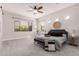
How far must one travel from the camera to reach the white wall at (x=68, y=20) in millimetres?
2389

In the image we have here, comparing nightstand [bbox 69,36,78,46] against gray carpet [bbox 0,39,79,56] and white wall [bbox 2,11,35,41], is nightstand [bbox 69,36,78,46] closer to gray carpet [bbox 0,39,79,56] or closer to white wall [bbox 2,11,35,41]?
gray carpet [bbox 0,39,79,56]

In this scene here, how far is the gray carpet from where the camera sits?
2336 mm

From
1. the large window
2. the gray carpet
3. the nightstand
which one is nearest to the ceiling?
the large window

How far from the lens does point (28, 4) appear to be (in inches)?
94.1

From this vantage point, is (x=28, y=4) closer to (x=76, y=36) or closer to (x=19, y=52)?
(x=19, y=52)

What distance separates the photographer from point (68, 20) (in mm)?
2492

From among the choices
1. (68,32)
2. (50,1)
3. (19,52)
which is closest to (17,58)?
(19,52)

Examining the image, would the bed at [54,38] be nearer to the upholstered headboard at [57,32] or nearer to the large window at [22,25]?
the upholstered headboard at [57,32]

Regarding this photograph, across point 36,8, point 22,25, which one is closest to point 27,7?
point 36,8

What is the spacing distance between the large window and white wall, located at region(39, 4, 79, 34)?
37 cm

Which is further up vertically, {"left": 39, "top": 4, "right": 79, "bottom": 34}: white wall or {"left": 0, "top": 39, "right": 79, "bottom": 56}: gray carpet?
{"left": 39, "top": 4, "right": 79, "bottom": 34}: white wall

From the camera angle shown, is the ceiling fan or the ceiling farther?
the ceiling fan

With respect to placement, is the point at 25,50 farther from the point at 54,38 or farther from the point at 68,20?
the point at 68,20

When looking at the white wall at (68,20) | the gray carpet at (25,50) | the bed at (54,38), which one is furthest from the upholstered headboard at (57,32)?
the gray carpet at (25,50)
